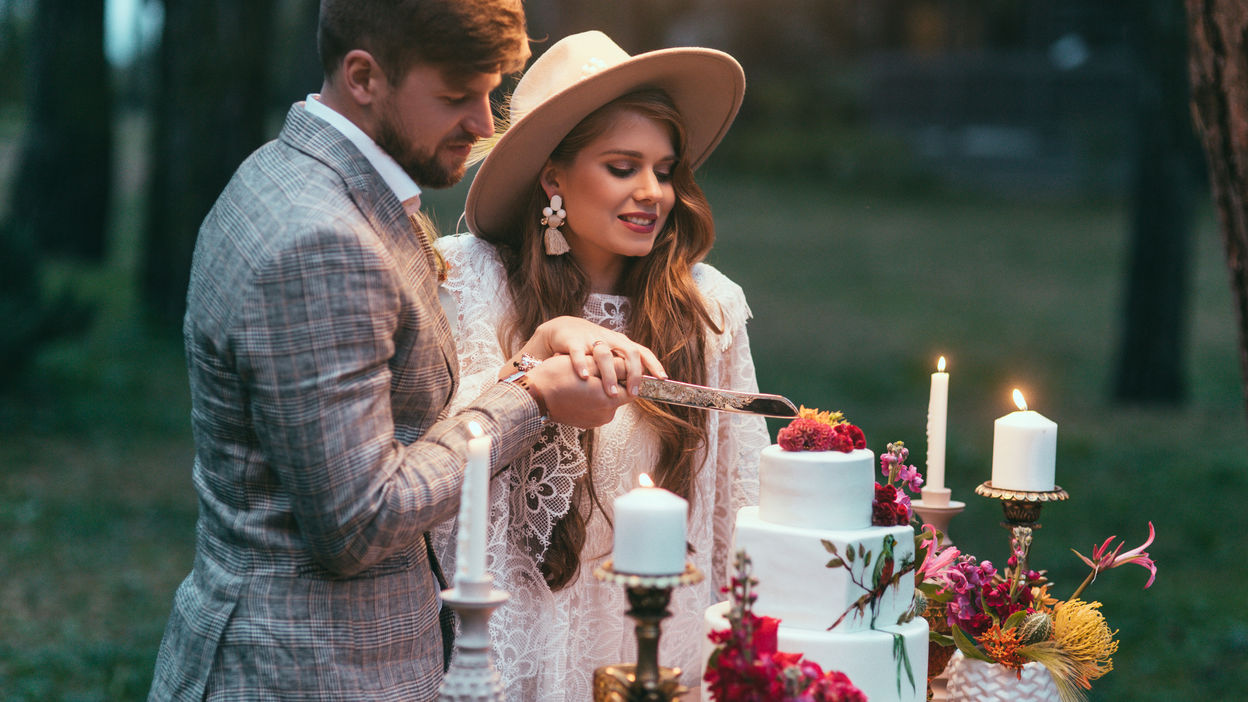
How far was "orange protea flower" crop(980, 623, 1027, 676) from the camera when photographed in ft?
8.47

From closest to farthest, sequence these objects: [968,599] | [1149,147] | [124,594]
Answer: [968,599] → [124,594] → [1149,147]

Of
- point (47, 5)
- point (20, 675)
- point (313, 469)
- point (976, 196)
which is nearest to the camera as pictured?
point (313, 469)

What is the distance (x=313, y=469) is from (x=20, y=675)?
4415mm

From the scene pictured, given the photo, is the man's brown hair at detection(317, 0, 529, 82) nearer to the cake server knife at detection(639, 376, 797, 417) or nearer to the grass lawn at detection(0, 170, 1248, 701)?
the cake server knife at detection(639, 376, 797, 417)

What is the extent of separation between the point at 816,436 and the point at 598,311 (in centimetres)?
89

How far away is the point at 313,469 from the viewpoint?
6.48 feet

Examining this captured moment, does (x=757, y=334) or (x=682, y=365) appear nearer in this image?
(x=682, y=365)

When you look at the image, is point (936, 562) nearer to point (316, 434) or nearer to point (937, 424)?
point (937, 424)

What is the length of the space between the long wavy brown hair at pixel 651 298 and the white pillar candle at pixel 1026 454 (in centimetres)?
72

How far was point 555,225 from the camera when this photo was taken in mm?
3119

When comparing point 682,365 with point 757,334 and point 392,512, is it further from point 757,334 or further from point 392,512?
point 757,334

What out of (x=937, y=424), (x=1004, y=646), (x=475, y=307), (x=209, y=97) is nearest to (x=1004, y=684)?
(x=1004, y=646)

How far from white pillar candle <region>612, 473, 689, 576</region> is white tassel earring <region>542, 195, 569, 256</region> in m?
1.29

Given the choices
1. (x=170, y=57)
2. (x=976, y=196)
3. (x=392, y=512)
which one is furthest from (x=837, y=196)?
(x=392, y=512)
